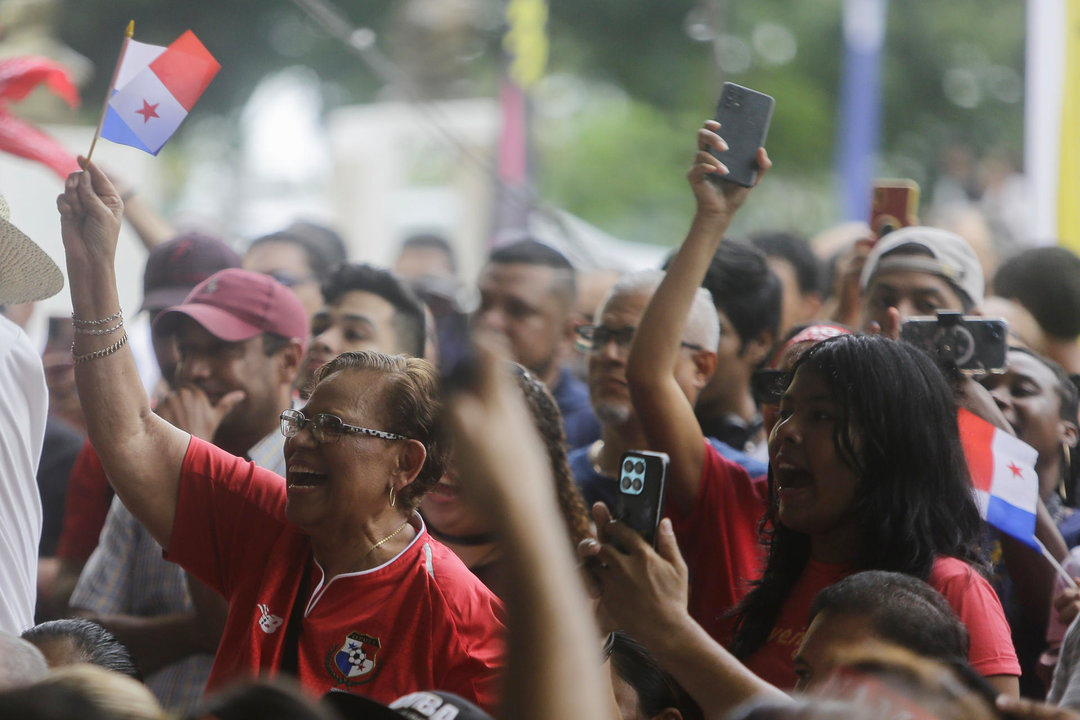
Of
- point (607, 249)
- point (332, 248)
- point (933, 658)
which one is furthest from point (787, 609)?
point (607, 249)

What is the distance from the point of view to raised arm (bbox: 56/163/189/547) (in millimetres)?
2689

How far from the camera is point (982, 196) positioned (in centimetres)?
1369

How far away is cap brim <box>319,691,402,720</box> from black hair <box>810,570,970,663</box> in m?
0.83

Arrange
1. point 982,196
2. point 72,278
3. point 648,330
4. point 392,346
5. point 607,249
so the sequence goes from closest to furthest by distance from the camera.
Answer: point 72,278, point 648,330, point 392,346, point 607,249, point 982,196

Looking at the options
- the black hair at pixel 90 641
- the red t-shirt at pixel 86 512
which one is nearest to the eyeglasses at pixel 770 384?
the black hair at pixel 90 641

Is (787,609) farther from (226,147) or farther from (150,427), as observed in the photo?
(226,147)

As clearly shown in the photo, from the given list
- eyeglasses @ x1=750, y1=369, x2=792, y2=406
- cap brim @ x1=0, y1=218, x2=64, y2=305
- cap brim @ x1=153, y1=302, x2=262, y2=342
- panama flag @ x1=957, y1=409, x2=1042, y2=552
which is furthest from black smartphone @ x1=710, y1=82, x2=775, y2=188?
cap brim @ x1=0, y1=218, x2=64, y2=305

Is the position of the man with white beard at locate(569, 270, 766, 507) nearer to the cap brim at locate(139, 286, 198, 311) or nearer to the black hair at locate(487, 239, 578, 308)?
the black hair at locate(487, 239, 578, 308)

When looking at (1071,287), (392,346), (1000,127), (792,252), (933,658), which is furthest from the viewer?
(1000,127)

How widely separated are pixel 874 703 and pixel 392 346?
9.23ft

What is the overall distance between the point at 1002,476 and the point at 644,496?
4.39 ft

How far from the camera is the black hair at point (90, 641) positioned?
2.72 m

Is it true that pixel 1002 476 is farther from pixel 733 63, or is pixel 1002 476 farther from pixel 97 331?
pixel 733 63

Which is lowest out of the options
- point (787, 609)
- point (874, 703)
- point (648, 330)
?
point (787, 609)
